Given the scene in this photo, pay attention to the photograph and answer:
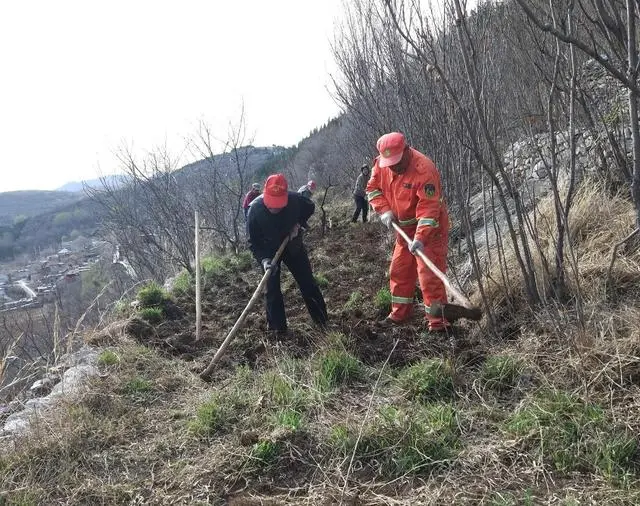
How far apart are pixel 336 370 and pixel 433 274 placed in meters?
1.13

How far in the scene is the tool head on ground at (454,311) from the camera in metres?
3.14

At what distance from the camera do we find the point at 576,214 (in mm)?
4301

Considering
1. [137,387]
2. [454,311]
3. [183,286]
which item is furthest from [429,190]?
[183,286]

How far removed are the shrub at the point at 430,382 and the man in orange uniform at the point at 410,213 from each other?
496 mm

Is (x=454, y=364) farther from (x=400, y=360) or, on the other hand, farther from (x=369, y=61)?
(x=369, y=61)

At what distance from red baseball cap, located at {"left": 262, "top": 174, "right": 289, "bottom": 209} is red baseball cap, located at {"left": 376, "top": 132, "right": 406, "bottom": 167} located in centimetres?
99

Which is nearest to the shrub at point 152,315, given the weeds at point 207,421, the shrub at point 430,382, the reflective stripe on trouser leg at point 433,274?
the weeds at point 207,421

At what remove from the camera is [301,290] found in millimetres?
4715

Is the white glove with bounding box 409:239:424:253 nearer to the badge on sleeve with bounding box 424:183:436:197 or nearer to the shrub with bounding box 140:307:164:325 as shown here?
the badge on sleeve with bounding box 424:183:436:197

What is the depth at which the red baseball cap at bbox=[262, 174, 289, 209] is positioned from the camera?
4434 mm

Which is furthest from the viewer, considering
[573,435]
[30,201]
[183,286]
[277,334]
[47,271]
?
[30,201]

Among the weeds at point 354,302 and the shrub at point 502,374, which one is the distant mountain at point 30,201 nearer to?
the weeds at point 354,302

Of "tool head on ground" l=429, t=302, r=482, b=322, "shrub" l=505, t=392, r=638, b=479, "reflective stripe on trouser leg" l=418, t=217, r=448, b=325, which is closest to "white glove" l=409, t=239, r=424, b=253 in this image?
"reflective stripe on trouser leg" l=418, t=217, r=448, b=325

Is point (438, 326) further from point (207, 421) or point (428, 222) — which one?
point (207, 421)
